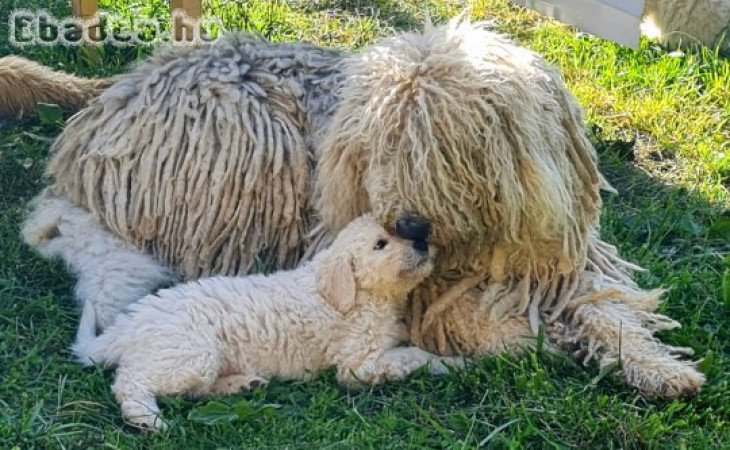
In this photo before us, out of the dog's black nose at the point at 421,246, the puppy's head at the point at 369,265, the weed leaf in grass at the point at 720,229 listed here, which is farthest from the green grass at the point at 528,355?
the dog's black nose at the point at 421,246

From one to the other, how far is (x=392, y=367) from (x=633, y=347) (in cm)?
64

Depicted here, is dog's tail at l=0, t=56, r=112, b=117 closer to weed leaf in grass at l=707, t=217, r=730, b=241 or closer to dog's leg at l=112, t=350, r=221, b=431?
dog's leg at l=112, t=350, r=221, b=431

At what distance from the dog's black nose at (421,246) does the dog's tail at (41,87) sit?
1720 mm

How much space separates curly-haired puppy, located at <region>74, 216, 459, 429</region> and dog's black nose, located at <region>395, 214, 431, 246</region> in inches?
0.9

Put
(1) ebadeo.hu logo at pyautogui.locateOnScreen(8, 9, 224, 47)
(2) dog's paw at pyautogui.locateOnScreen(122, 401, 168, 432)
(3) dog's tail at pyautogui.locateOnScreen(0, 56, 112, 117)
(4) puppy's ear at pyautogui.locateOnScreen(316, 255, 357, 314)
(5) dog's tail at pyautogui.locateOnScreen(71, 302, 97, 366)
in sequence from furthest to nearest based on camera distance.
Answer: (1) ebadeo.hu logo at pyautogui.locateOnScreen(8, 9, 224, 47) < (3) dog's tail at pyautogui.locateOnScreen(0, 56, 112, 117) < (5) dog's tail at pyautogui.locateOnScreen(71, 302, 97, 366) < (4) puppy's ear at pyautogui.locateOnScreen(316, 255, 357, 314) < (2) dog's paw at pyautogui.locateOnScreen(122, 401, 168, 432)

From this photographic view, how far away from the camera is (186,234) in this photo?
3.79 m

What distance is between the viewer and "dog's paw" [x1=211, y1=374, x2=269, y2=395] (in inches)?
128

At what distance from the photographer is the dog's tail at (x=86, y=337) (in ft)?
11.1

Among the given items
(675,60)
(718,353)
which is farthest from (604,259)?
(675,60)

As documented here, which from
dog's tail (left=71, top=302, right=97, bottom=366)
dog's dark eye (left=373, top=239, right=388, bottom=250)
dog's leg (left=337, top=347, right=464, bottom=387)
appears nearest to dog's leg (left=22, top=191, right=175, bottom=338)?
dog's tail (left=71, top=302, right=97, bottom=366)

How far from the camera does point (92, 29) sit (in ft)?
17.1

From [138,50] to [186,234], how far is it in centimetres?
170

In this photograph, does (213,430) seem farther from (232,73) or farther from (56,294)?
(232,73)

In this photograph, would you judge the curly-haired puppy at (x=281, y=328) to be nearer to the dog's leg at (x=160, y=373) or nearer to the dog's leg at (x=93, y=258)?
the dog's leg at (x=160, y=373)
